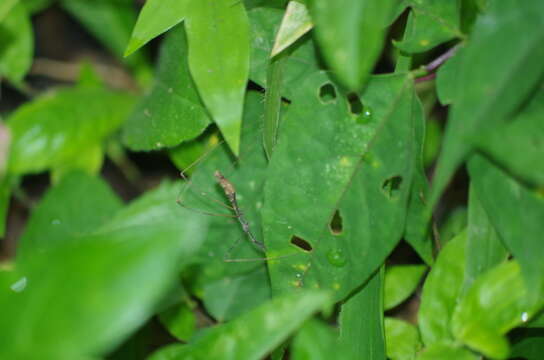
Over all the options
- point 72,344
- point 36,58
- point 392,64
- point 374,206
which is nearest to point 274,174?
point 374,206

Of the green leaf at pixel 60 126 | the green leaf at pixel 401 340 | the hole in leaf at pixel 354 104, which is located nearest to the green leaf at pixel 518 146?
the hole in leaf at pixel 354 104

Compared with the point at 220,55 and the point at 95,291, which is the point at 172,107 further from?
the point at 95,291

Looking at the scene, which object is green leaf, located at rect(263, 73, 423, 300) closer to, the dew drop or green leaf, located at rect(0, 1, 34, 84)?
the dew drop

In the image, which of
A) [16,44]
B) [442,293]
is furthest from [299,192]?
[16,44]

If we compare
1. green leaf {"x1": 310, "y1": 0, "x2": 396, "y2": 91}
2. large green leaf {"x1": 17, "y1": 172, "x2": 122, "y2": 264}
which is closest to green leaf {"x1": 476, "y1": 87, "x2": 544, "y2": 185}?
green leaf {"x1": 310, "y1": 0, "x2": 396, "y2": 91}

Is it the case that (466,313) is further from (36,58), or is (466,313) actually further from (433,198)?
(36,58)

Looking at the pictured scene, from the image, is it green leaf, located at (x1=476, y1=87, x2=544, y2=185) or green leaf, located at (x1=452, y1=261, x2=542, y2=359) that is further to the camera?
green leaf, located at (x1=452, y1=261, x2=542, y2=359)
